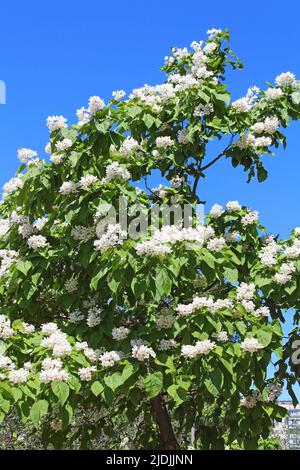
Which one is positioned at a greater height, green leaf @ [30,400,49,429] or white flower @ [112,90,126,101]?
white flower @ [112,90,126,101]

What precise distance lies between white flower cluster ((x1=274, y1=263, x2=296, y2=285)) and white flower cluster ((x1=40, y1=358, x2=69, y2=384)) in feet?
6.13

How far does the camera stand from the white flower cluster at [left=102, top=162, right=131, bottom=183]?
5.21 m

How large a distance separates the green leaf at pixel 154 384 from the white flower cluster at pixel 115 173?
5.59 ft

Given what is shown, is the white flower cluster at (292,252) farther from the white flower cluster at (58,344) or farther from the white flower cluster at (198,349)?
the white flower cluster at (58,344)

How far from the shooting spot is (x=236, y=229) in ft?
19.3

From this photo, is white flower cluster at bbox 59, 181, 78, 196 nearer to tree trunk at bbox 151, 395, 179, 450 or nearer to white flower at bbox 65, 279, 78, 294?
white flower at bbox 65, 279, 78, 294

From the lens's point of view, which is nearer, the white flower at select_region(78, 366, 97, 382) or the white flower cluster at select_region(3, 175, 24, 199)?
the white flower at select_region(78, 366, 97, 382)

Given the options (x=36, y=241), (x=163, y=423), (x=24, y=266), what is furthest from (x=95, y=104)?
(x=163, y=423)

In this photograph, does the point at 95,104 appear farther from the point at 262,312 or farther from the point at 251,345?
the point at 251,345

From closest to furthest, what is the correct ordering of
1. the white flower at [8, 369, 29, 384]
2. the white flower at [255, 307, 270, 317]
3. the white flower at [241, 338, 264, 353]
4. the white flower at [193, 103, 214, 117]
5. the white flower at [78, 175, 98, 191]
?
1. the white flower at [8, 369, 29, 384]
2. the white flower at [241, 338, 264, 353]
3. the white flower at [255, 307, 270, 317]
4. the white flower at [78, 175, 98, 191]
5. the white flower at [193, 103, 214, 117]

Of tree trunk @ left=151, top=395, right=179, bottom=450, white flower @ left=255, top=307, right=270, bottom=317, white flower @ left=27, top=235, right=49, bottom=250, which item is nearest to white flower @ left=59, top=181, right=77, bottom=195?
white flower @ left=27, top=235, right=49, bottom=250

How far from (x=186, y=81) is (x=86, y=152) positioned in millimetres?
1249

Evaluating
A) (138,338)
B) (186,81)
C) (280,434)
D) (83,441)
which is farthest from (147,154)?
(280,434)
